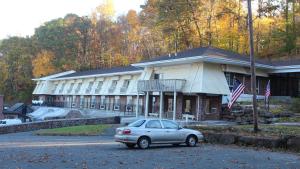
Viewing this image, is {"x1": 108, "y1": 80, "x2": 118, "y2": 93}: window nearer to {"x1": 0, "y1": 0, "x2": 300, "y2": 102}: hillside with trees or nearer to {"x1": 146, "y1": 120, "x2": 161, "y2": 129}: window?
{"x1": 0, "y1": 0, "x2": 300, "y2": 102}: hillside with trees

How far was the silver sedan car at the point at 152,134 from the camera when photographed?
2008 centimetres

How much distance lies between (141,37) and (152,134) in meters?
60.0

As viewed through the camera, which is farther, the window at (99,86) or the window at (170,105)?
the window at (99,86)

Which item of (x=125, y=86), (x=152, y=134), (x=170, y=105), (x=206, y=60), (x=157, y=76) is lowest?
(x=152, y=134)

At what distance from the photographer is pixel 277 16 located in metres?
70.1

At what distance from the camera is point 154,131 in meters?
20.5

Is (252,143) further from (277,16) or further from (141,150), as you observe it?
(277,16)

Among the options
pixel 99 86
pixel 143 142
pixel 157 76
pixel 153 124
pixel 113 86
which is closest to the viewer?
pixel 143 142

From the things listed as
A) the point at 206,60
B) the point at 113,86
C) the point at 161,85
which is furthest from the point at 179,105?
the point at 113,86

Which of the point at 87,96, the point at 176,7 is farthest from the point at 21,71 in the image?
the point at 176,7

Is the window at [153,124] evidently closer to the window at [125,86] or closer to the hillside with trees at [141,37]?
the window at [125,86]

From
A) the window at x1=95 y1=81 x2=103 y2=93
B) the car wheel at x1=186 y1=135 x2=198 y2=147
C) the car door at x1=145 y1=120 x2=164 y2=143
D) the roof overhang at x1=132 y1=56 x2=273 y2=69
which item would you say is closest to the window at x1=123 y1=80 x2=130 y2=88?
the window at x1=95 y1=81 x2=103 y2=93

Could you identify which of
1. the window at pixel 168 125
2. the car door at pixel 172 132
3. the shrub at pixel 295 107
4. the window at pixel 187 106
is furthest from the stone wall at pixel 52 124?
the car door at pixel 172 132

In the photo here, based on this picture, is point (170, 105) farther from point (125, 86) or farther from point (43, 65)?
point (43, 65)
